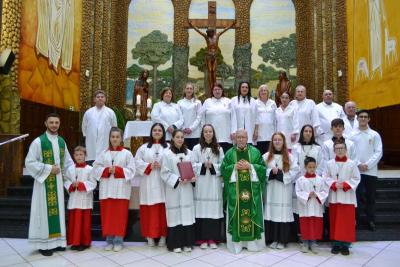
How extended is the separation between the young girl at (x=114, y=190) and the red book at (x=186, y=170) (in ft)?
2.31

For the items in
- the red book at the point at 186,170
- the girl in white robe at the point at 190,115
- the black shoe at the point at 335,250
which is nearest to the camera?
the black shoe at the point at 335,250

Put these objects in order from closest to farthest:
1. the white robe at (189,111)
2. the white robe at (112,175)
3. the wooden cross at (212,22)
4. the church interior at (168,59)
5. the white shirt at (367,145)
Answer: the white robe at (112,175) → the white shirt at (367,145) → the white robe at (189,111) → the church interior at (168,59) → the wooden cross at (212,22)

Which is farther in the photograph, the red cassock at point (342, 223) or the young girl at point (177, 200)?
the young girl at point (177, 200)

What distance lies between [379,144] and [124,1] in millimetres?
10691

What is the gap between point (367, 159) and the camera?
5.53 m

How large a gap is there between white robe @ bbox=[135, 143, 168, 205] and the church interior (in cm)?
64

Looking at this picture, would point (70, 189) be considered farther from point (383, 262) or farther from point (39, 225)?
point (383, 262)

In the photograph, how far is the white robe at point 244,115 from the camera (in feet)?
19.7

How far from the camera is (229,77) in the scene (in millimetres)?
12328

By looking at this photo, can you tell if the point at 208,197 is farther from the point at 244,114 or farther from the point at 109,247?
the point at 244,114

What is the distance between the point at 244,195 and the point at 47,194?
2.66m

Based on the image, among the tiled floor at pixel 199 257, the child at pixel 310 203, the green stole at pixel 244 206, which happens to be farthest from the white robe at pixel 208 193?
the child at pixel 310 203

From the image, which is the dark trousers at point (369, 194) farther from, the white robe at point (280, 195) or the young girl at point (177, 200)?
the young girl at point (177, 200)

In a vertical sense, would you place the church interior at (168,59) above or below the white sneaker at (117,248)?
above
